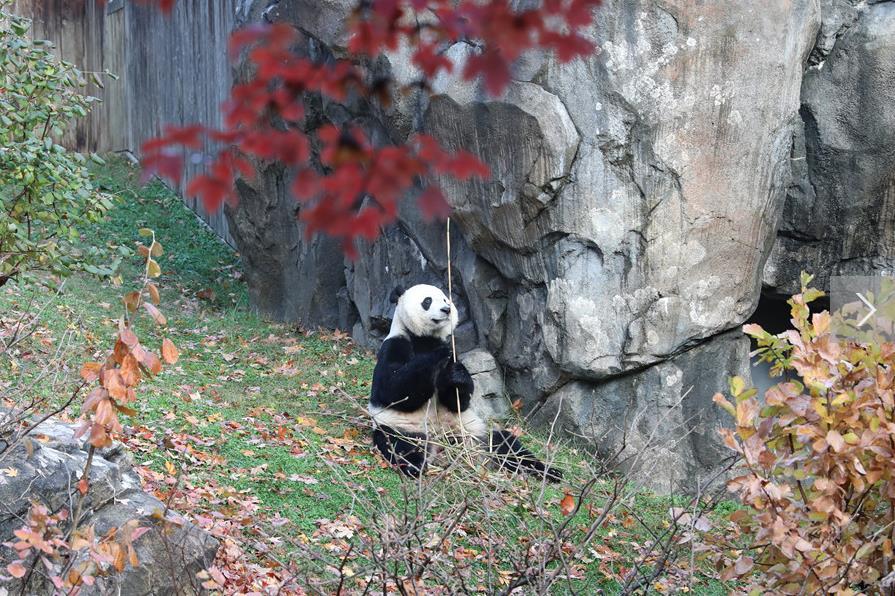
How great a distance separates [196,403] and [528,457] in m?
Answer: 2.65

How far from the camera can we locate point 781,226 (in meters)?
8.12

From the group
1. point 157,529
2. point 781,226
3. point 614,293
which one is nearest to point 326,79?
point 157,529

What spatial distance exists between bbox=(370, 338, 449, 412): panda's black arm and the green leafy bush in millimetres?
2056

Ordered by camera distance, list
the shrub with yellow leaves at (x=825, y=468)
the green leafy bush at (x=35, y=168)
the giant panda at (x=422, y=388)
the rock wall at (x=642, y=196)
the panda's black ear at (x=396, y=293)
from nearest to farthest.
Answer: the shrub with yellow leaves at (x=825, y=468) < the green leafy bush at (x=35, y=168) < the giant panda at (x=422, y=388) < the rock wall at (x=642, y=196) < the panda's black ear at (x=396, y=293)

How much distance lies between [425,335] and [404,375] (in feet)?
1.61

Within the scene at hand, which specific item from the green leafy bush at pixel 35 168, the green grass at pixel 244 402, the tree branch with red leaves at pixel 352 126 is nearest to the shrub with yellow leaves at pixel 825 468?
the green grass at pixel 244 402

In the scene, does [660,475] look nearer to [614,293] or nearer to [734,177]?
[614,293]

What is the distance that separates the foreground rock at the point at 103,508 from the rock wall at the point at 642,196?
341 centimetres

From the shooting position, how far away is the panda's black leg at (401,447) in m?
6.54

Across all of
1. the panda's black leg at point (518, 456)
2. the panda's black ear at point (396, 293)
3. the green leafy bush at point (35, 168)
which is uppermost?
the green leafy bush at point (35, 168)

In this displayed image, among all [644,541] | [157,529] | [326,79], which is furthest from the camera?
[644,541]

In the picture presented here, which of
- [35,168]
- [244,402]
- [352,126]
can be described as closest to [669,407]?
[244,402]

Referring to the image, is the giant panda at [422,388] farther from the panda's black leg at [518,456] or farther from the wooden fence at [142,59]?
the wooden fence at [142,59]

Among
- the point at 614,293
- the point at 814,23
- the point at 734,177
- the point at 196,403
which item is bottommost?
the point at 196,403
